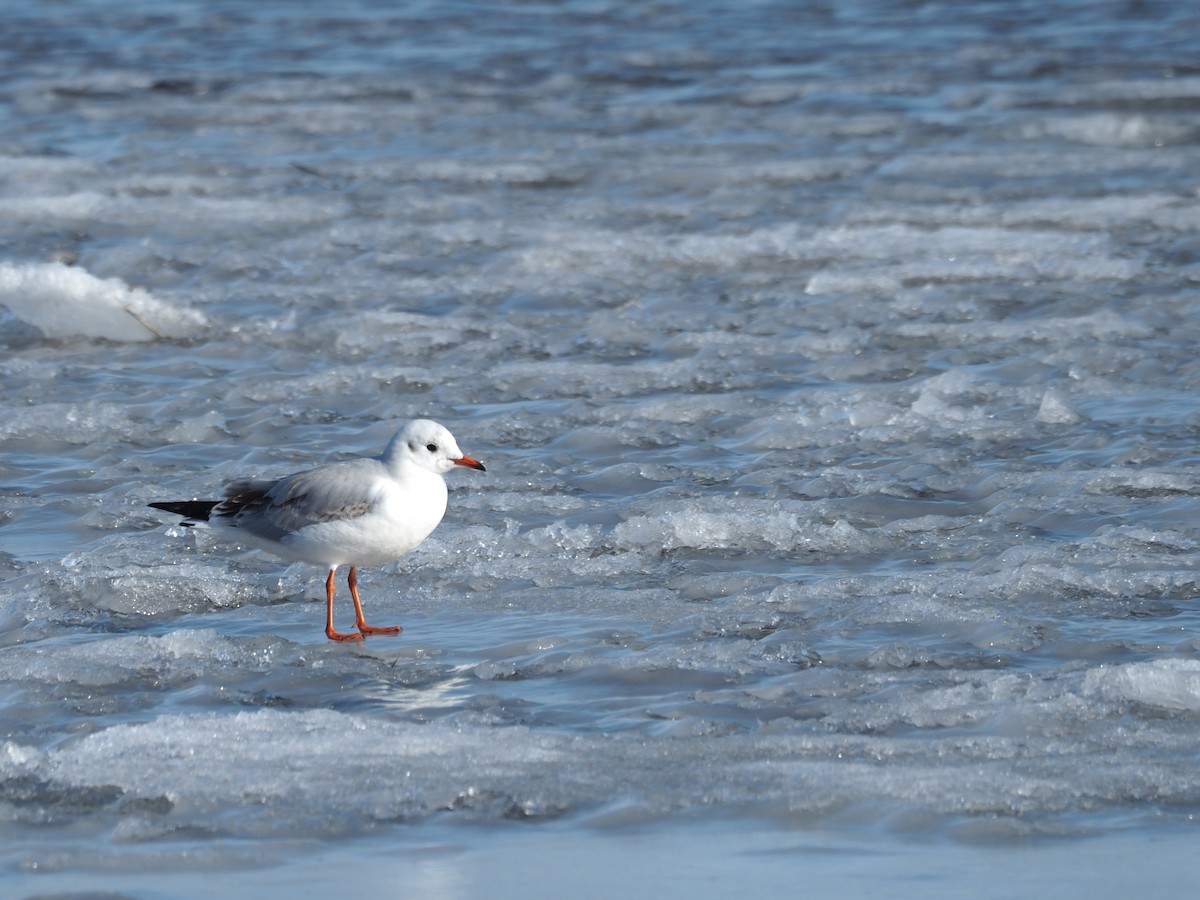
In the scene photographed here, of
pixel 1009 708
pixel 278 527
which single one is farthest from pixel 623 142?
pixel 1009 708

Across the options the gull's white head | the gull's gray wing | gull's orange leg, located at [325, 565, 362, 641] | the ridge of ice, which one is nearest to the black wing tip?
the gull's gray wing

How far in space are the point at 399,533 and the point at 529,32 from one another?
1561 centimetres

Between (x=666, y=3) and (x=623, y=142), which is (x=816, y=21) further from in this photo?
(x=623, y=142)

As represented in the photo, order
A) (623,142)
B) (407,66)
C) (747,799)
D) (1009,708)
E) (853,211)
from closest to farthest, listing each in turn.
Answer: (747,799), (1009,708), (853,211), (623,142), (407,66)

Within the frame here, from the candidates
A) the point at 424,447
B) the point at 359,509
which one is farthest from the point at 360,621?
the point at 424,447

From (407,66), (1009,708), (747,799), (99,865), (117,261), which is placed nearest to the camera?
(99,865)

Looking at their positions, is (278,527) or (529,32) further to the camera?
(529,32)

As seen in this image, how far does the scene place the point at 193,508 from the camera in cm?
602

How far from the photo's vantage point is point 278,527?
225 inches

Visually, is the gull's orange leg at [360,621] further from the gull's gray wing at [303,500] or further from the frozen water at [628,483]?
the gull's gray wing at [303,500]

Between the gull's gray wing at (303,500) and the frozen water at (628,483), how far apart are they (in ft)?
1.06

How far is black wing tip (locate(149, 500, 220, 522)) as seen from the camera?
5.99 meters

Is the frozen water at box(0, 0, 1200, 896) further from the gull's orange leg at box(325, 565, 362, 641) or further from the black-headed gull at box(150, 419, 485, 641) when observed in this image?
the black-headed gull at box(150, 419, 485, 641)

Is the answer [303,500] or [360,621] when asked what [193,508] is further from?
[360,621]
